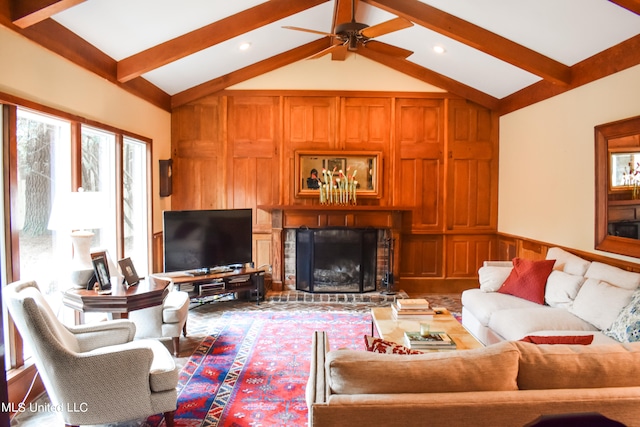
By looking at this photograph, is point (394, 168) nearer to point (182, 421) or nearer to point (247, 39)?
point (247, 39)

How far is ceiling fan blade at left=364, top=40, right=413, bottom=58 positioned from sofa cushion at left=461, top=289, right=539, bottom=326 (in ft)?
8.41

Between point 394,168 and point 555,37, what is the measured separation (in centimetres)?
274

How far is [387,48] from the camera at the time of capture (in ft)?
13.7

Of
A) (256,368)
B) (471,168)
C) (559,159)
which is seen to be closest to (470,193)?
(471,168)

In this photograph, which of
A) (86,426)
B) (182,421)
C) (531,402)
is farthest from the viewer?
(182,421)

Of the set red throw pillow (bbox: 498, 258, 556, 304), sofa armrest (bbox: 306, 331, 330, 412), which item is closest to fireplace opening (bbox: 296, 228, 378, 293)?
red throw pillow (bbox: 498, 258, 556, 304)

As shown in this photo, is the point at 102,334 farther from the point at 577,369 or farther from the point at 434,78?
the point at 434,78

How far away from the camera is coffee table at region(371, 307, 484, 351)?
308cm

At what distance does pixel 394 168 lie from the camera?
6.34m

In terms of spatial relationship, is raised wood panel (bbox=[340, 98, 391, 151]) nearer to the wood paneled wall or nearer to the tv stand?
the wood paneled wall

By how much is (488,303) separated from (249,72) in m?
4.53

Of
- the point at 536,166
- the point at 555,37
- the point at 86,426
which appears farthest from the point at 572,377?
the point at 536,166

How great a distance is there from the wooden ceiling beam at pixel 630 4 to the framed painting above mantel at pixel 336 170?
3456 millimetres

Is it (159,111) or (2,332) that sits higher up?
(159,111)
